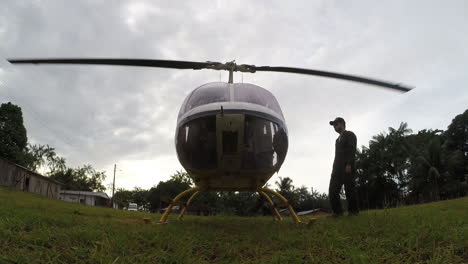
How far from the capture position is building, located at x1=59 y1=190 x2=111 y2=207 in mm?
52281

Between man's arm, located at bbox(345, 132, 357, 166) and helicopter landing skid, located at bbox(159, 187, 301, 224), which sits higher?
man's arm, located at bbox(345, 132, 357, 166)

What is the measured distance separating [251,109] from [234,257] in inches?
72.7

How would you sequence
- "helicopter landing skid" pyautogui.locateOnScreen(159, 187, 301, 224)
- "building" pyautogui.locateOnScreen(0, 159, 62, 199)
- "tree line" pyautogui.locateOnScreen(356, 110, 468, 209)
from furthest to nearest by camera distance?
"tree line" pyautogui.locateOnScreen(356, 110, 468, 209) → "building" pyautogui.locateOnScreen(0, 159, 62, 199) → "helicopter landing skid" pyautogui.locateOnScreen(159, 187, 301, 224)

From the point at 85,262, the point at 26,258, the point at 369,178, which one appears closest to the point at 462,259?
the point at 85,262

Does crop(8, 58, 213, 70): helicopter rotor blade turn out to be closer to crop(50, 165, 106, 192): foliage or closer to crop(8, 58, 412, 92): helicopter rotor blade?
crop(8, 58, 412, 92): helicopter rotor blade

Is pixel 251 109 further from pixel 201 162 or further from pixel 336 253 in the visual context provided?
pixel 336 253

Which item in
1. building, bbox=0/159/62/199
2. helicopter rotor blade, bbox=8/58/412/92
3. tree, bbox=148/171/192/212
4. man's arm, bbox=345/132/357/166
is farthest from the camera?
tree, bbox=148/171/192/212

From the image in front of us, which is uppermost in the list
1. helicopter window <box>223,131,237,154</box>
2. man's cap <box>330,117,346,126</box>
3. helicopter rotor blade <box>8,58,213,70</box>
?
helicopter rotor blade <box>8,58,213,70</box>

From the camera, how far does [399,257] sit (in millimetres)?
2719

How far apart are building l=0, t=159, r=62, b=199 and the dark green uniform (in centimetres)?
2750

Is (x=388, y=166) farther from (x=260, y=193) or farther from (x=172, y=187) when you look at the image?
(x=260, y=193)

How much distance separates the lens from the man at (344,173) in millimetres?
6121

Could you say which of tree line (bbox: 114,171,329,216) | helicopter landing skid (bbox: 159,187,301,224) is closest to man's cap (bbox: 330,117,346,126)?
helicopter landing skid (bbox: 159,187,301,224)

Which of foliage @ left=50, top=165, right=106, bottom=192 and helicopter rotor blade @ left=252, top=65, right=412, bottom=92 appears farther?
foliage @ left=50, top=165, right=106, bottom=192
